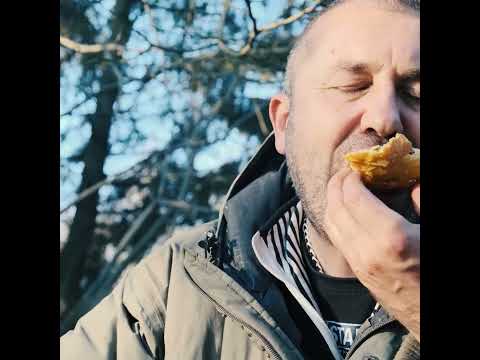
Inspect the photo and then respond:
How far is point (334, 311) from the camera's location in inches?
75.7

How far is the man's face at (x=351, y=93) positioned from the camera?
71.2 inches

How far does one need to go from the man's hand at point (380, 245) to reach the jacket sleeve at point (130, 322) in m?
0.62

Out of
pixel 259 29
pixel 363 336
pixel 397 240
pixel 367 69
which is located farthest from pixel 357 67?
pixel 259 29

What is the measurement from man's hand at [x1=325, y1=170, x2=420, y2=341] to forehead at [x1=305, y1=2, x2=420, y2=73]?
0.45 metres

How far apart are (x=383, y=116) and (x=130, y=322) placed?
101cm

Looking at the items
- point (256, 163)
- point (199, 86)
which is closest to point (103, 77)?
point (199, 86)

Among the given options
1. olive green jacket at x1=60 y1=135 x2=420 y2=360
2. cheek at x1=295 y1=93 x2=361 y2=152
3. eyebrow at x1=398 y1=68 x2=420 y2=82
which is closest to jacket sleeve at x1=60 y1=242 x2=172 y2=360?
olive green jacket at x1=60 y1=135 x2=420 y2=360

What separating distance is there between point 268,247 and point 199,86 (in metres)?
4.03

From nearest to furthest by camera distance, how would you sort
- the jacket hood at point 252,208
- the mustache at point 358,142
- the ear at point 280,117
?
the mustache at point 358,142 → the jacket hood at point 252,208 → the ear at point 280,117

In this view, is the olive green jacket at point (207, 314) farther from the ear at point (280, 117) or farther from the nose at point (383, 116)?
the nose at point (383, 116)

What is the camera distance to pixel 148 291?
1929mm

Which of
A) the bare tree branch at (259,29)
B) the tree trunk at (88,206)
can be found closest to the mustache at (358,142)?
the bare tree branch at (259,29)

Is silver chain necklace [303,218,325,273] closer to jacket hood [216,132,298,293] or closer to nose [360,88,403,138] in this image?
jacket hood [216,132,298,293]
